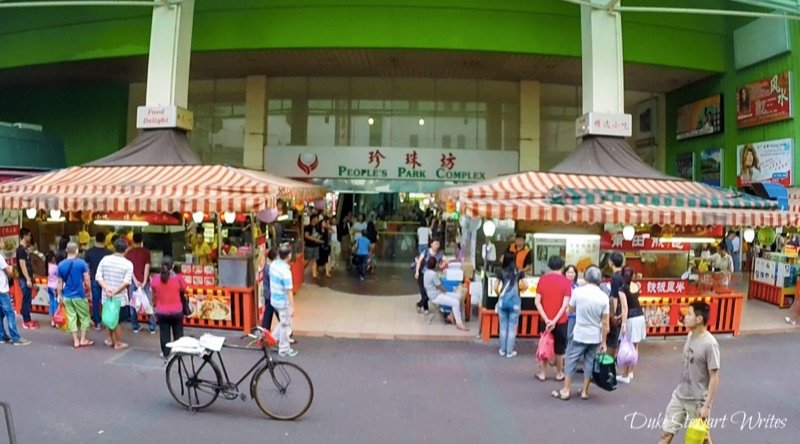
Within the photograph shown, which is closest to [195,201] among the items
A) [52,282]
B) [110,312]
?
[110,312]

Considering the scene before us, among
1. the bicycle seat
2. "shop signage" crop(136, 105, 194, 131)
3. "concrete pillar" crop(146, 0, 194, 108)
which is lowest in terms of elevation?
the bicycle seat

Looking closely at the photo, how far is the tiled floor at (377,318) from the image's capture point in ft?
31.4

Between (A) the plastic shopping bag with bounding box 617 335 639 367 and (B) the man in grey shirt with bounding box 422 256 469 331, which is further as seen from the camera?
(B) the man in grey shirt with bounding box 422 256 469 331

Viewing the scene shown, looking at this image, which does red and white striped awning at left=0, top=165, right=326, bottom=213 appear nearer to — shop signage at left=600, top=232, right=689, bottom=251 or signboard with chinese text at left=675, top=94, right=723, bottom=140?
shop signage at left=600, top=232, right=689, bottom=251

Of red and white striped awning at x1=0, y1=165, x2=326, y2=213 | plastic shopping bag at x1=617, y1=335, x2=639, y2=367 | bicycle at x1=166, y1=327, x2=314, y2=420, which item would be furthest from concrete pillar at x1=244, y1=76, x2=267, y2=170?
plastic shopping bag at x1=617, y1=335, x2=639, y2=367

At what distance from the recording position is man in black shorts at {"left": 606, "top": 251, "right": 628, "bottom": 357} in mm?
7023

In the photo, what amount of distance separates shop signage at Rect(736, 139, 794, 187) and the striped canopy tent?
6205 mm

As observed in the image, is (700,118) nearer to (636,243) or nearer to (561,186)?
(636,243)

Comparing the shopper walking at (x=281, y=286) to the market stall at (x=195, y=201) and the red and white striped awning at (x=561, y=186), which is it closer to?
the market stall at (x=195, y=201)

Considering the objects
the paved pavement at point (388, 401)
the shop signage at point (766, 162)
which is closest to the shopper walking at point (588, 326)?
the paved pavement at point (388, 401)

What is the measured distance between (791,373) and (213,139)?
724 inches

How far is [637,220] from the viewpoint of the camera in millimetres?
9461

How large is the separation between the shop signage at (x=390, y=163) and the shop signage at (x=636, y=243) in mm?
8865

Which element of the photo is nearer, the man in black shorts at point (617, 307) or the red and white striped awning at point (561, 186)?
the man in black shorts at point (617, 307)
